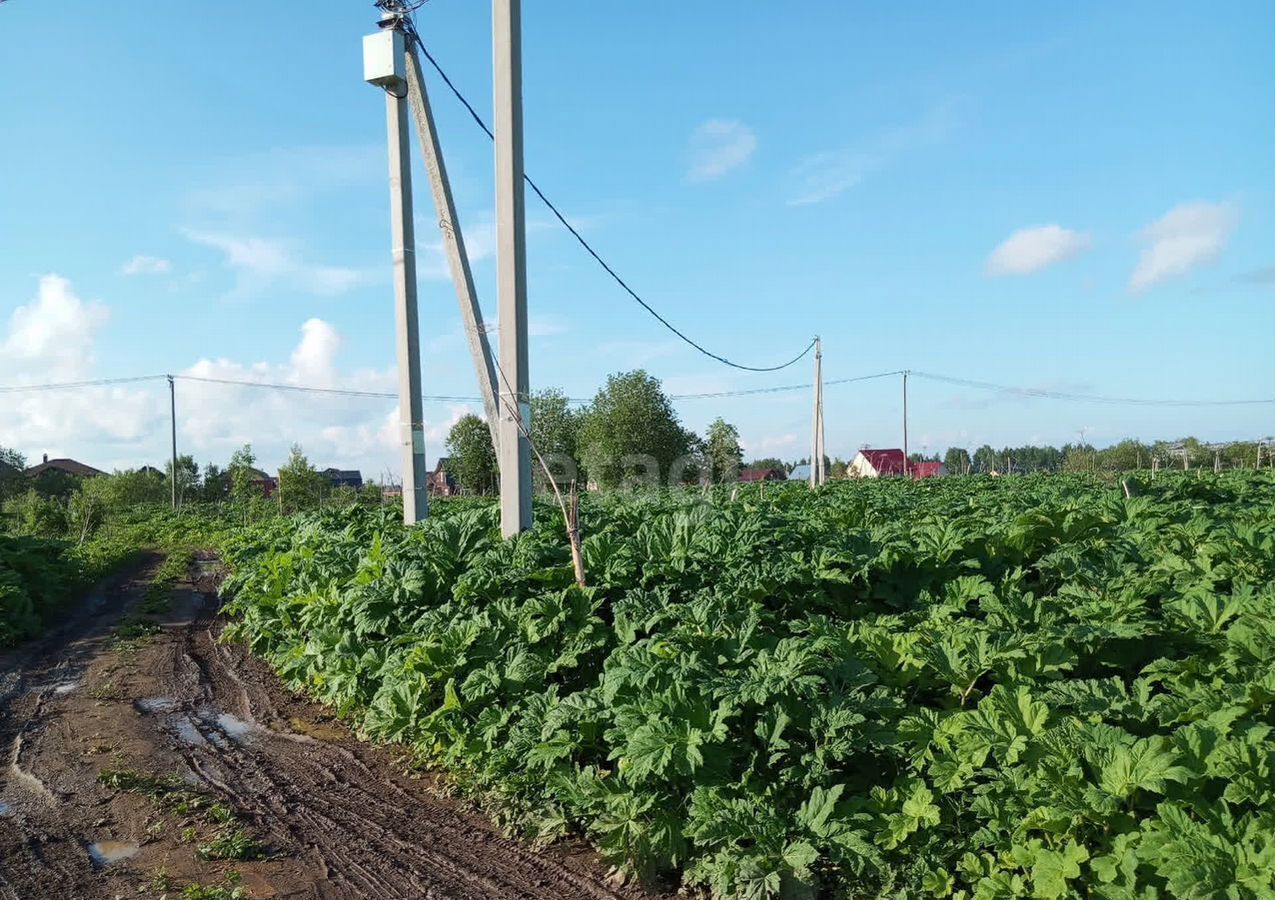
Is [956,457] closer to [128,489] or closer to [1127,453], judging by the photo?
[1127,453]

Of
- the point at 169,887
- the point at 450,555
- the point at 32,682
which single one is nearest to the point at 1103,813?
the point at 169,887

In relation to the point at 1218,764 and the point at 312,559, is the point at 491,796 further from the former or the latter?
the point at 312,559

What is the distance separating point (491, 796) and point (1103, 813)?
3160mm

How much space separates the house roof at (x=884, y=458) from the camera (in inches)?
2862

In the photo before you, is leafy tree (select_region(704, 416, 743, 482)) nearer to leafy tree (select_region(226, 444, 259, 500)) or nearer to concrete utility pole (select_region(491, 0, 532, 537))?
leafy tree (select_region(226, 444, 259, 500))

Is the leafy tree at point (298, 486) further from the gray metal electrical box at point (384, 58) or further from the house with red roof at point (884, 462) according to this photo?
the house with red roof at point (884, 462)

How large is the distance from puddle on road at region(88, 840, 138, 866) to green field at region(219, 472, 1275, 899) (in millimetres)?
1612

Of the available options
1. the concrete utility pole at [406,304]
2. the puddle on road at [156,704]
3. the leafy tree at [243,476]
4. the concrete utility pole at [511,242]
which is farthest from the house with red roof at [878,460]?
the puddle on road at [156,704]

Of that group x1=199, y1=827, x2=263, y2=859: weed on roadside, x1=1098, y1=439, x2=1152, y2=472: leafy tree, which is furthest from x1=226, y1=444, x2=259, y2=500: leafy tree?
x1=1098, y1=439, x2=1152, y2=472: leafy tree

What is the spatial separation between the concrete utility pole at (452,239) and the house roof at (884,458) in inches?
2454

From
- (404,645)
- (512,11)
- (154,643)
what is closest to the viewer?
(404,645)

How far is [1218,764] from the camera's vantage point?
2873 mm

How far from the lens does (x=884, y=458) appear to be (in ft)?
247

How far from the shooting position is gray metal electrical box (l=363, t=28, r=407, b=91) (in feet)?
36.1
